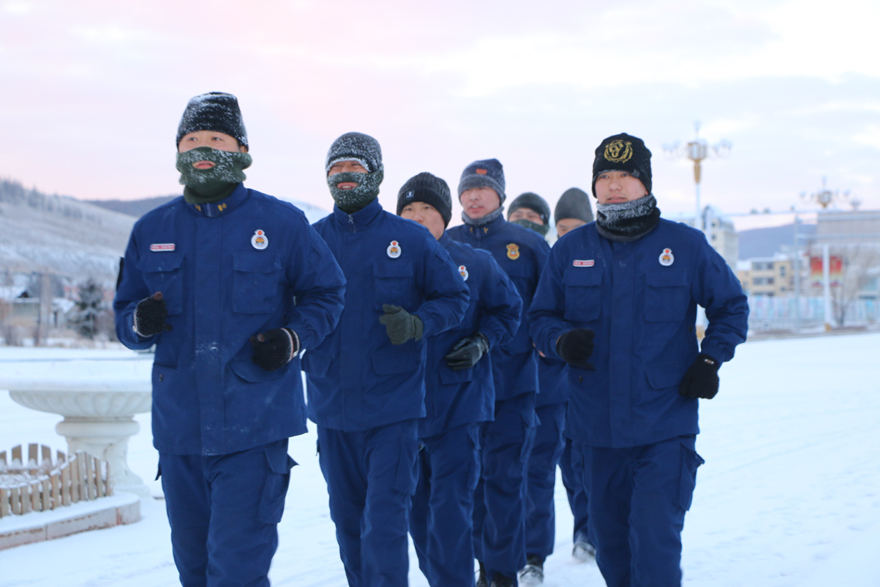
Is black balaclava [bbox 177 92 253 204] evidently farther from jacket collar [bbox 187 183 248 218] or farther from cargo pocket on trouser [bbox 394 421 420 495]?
cargo pocket on trouser [bbox 394 421 420 495]

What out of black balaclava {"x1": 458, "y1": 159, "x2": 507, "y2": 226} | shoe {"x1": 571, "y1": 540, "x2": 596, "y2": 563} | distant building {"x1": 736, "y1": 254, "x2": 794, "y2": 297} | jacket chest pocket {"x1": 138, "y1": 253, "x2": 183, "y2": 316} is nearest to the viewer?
jacket chest pocket {"x1": 138, "y1": 253, "x2": 183, "y2": 316}

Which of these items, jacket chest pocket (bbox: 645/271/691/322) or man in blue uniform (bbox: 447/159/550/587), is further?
man in blue uniform (bbox: 447/159/550/587)

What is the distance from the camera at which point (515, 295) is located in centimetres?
465

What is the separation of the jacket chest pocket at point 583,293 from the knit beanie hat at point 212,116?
1.56 m

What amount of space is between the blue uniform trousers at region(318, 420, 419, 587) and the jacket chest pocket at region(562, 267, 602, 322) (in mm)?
895

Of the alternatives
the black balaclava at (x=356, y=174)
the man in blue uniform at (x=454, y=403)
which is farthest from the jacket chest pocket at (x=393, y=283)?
the man in blue uniform at (x=454, y=403)

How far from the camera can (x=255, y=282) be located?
121 inches

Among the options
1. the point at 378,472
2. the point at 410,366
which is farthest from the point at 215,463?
the point at 410,366

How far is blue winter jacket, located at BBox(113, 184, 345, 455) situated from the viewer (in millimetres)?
2977

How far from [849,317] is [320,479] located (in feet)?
218

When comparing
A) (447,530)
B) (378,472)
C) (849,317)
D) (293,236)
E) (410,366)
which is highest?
(293,236)

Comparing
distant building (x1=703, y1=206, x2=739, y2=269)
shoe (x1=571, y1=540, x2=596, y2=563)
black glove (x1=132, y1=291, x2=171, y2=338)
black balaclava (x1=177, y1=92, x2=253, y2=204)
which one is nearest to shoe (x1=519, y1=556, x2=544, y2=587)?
shoe (x1=571, y1=540, x2=596, y2=563)

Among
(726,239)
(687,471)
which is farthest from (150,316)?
(726,239)

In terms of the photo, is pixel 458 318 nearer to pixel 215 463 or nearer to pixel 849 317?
pixel 215 463
